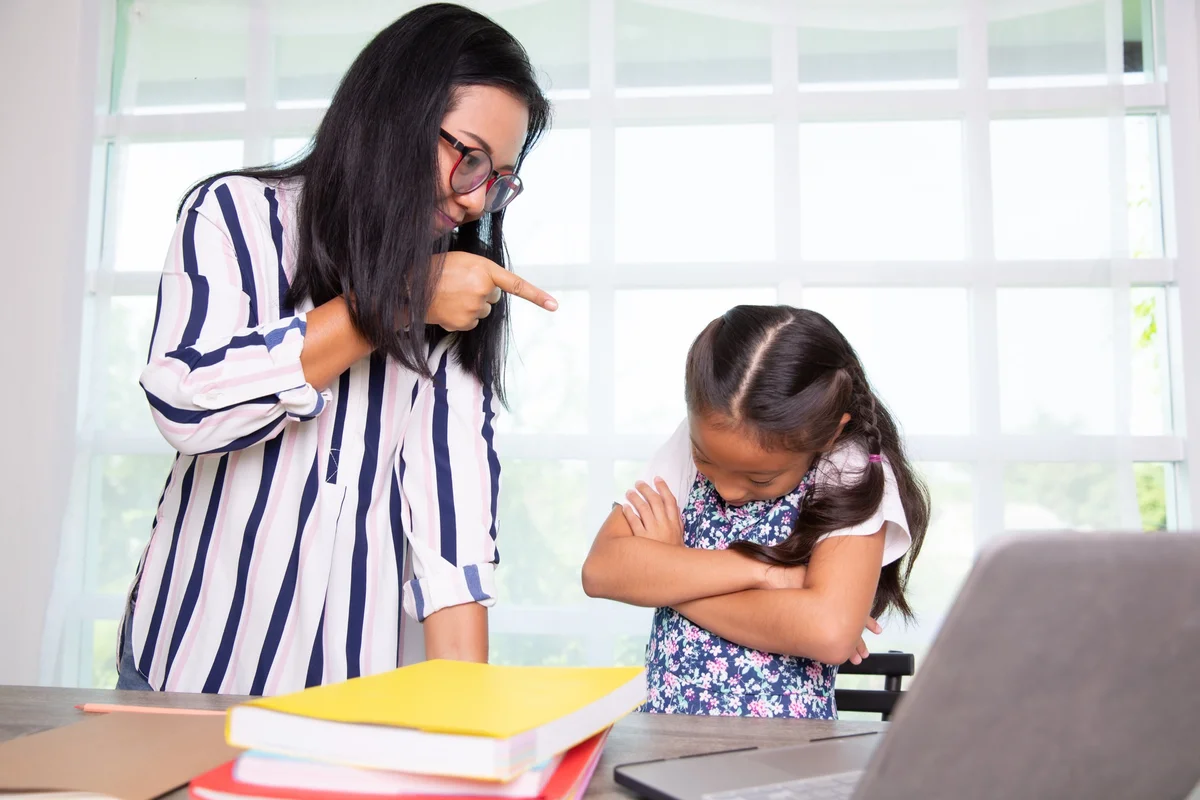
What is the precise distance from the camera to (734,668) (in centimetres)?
125

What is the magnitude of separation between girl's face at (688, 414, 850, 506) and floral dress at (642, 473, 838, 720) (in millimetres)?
36

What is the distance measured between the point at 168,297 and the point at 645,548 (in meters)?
0.66

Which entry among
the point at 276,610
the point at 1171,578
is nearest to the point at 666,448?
the point at 276,610

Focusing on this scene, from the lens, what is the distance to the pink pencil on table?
2.58 feet

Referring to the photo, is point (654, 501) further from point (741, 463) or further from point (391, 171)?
point (391, 171)

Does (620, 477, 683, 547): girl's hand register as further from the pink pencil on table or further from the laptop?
the laptop

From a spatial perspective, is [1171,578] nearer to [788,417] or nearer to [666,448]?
[788,417]

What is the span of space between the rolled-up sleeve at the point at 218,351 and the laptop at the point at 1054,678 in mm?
734

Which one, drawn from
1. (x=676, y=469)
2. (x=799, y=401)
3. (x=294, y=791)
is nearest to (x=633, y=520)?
(x=676, y=469)

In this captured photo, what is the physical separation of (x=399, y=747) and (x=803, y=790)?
25cm

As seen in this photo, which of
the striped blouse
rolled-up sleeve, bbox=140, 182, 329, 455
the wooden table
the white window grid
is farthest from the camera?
the white window grid

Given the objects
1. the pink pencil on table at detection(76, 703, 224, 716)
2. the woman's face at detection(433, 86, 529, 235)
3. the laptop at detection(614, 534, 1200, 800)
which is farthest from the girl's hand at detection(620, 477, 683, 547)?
the laptop at detection(614, 534, 1200, 800)

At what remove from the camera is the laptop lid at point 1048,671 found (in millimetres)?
380

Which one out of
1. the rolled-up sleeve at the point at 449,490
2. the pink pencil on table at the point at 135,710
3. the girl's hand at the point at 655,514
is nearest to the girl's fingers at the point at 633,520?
the girl's hand at the point at 655,514
